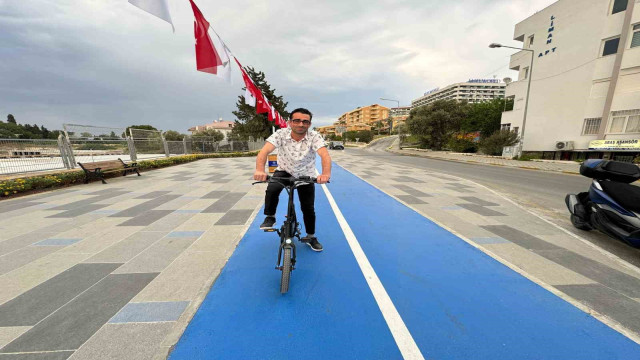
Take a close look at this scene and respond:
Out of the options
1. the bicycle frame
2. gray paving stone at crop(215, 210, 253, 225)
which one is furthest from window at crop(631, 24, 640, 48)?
gray paving stone at crop(215, 210, 253, 225)

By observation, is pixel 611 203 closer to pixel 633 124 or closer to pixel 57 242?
pixel 57 242

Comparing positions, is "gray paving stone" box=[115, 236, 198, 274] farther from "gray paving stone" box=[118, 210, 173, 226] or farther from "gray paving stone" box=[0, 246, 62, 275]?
"gray paving stone" box=[0, 246, 62, 275]

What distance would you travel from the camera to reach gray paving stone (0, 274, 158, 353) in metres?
1.79

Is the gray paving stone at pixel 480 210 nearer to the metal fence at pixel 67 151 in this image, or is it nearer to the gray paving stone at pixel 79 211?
the gray paving stone at pixel 79 211

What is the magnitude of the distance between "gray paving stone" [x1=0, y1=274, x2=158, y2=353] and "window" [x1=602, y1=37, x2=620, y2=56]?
2574 cm

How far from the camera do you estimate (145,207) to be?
5230mm

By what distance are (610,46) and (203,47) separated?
24133mm

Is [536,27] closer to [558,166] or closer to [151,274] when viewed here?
[558,166]

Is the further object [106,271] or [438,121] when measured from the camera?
[438,121]

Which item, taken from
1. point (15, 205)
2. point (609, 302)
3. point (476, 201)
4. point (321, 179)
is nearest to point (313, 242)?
point (321, 179)

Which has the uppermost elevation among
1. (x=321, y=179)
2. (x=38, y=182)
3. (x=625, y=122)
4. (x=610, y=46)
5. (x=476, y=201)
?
(x=610, y=46)

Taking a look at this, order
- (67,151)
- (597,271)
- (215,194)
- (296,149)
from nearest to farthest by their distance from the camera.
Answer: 1. (597,271)
2. (296,149)
3. (215,194)
4. (67,151)

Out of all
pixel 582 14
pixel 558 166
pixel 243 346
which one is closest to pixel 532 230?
pixel 243 346

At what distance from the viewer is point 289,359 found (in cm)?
170
